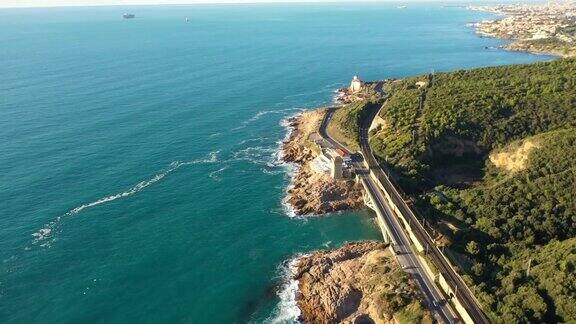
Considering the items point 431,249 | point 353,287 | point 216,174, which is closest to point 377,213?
point 431,249

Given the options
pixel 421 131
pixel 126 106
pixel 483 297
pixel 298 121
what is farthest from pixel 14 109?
pixel 483 297

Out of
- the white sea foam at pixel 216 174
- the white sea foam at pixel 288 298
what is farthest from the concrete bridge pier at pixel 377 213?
the white sea foam at pixel 216 174

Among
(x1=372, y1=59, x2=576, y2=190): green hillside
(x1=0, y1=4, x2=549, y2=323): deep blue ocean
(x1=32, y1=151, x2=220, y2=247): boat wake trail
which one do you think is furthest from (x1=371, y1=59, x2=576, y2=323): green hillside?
(x1=32, y1=151, x2=220, y2=247): boat wake trail

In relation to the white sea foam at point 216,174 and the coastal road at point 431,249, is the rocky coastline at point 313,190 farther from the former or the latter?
the white sea foam at point 216,174

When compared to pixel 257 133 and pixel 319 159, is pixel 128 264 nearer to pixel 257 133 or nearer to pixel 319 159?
pixel 319 159

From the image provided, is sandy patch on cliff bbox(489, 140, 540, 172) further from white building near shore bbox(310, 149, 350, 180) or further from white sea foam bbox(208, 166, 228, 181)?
white sea foam bbox(208, 166, 228, 181)

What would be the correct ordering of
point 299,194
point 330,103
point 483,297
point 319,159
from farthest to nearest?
1. point 330,103
2. point 319,159
3. point 299,194
4. point 483,297
